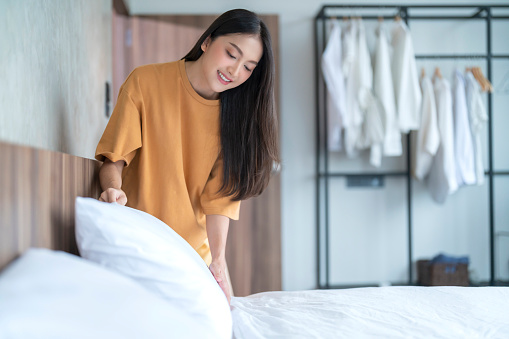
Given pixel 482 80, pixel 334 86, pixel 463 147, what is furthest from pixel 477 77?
pixel 334 86

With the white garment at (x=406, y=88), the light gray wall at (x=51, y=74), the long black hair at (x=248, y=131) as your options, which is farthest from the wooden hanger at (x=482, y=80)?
the light gray wall at (x=51, y=74)

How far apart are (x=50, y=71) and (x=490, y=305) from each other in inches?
49.5

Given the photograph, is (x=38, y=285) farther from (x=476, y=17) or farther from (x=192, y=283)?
(x=476, y=17)

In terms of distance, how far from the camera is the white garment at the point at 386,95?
3.01m

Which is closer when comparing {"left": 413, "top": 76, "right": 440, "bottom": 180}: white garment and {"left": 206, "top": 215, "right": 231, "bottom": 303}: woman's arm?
{"left": 206, "top": 215, "right": 231, "bottom": 303}: woman's arm

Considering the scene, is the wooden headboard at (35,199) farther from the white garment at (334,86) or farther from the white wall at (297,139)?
the white wall at (297,139)

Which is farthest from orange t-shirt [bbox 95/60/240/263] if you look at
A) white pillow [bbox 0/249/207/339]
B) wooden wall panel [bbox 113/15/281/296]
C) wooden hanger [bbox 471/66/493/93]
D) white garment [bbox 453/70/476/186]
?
wooden hanger [bbox 471/66/493/93]

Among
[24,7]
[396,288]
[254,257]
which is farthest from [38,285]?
[254,257]

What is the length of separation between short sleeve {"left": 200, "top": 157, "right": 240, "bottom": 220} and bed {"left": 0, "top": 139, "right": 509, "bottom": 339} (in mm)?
262

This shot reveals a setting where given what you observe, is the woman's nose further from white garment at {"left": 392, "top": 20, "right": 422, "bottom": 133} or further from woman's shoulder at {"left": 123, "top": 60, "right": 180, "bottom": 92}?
white garment at {"left": 392, "top": 20, "right": 422, "bottom": 133}

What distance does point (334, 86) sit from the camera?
10.1 feet

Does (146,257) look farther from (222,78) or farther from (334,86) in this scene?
(334,86)

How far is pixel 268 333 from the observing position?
3.04ft

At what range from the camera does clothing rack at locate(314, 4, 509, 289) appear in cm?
319
